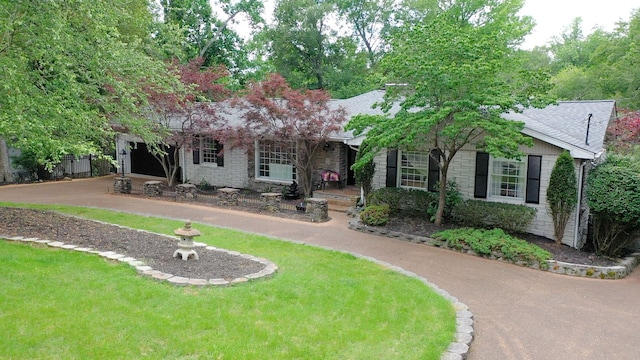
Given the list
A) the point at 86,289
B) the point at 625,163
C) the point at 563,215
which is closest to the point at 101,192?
the point at 86,289

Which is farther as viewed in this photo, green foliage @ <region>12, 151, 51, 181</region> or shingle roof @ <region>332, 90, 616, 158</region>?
green foliage @ <region>12, 151, 51, 181</region>

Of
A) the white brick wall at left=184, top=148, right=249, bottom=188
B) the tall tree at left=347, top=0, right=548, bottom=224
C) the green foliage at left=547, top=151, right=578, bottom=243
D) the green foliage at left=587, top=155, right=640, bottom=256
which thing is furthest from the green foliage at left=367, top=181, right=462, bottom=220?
the white brick wall at left=184, top=148, right=249, bottom=188

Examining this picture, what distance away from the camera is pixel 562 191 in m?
10.7

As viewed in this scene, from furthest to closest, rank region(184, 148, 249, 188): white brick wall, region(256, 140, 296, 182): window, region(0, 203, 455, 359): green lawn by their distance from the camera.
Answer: region(184, 148, 249, 188): white brick wall
region(256, 140, 296, 182): window
region(0, 203, 455, 359): green lawn

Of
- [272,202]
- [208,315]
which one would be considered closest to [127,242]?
[208,315]

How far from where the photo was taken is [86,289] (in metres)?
6.02

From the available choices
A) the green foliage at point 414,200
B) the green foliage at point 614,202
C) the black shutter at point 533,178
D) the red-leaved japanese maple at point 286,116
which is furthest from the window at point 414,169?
the green foliage at point 614,202

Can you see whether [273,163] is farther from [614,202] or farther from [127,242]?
[614,202]

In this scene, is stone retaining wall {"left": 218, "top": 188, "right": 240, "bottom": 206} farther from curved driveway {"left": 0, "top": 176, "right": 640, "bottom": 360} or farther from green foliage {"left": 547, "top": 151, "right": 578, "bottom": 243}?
green foliage {"left": 547, "top": 151, "right": 578, "bottom": 243}

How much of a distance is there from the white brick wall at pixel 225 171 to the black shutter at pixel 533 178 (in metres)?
10.3

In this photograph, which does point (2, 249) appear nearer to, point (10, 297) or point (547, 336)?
point (10, 297)

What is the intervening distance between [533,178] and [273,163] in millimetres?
9514

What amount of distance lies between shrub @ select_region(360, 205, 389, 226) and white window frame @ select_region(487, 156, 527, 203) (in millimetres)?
2945

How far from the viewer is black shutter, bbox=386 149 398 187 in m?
13.8
